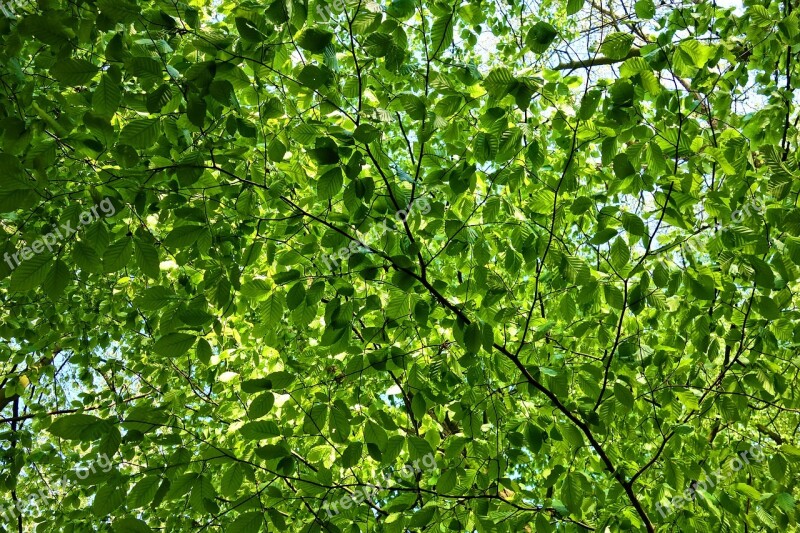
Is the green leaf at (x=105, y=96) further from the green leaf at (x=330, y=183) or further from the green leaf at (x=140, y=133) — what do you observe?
the green leaf at (x=330, y=183)

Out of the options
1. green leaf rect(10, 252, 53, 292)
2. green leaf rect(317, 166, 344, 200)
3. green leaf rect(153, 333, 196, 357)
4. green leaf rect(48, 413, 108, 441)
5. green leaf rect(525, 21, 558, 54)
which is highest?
green leaf rect(525, 21, 558, 54)

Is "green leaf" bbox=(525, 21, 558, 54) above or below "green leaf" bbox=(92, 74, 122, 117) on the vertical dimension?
above

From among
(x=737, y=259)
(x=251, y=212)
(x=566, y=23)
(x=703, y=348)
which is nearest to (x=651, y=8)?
(x=737, y=259)

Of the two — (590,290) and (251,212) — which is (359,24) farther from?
(590,290)

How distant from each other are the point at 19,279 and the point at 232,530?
1.18 meters

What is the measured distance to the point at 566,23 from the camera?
6.64 m

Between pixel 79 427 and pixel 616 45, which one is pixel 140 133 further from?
pixel 616 45

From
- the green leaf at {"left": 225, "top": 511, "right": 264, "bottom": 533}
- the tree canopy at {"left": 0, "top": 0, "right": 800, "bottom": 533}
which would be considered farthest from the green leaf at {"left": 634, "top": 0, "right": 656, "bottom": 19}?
the green leaf at {"left": 225, "top": 511, "right": 264, "bottom": 533}

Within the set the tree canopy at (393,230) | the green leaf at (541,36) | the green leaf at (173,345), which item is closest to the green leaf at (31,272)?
the tree canopy at (393,230)

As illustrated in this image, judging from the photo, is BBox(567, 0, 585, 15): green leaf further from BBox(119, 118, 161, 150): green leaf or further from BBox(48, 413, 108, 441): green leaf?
BBox(48, 413, 108, 441): green leaf

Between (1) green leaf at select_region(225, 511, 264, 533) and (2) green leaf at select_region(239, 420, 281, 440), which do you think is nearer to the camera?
(1) green leaf at select_region(225, 511, 264, 533)

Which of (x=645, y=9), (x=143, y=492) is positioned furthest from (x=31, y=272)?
(x=645, y=9)

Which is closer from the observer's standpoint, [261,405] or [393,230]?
[261,405]

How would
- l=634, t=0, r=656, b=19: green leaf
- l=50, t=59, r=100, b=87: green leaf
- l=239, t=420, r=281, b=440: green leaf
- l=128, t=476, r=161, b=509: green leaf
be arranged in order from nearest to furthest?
1. l=50, t=59, r=100, b=87: green leaf
2. l=128, t=476, r=161, b=509: green leaf
3. l=239, t=420, r=281, b=440: green leaf
4. l=634, t=0, r=656, b=19: green leaf
